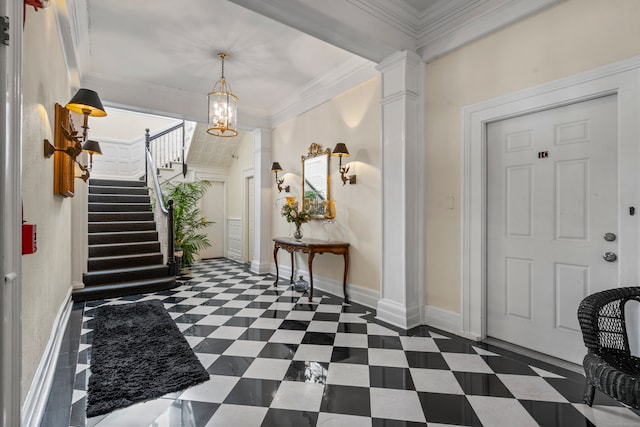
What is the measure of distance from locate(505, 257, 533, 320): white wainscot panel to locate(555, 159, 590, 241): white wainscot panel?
1.18 feet

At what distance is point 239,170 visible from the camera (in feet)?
24.0

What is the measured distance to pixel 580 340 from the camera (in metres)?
2.21

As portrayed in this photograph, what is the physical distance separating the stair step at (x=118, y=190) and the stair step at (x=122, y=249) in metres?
1.88

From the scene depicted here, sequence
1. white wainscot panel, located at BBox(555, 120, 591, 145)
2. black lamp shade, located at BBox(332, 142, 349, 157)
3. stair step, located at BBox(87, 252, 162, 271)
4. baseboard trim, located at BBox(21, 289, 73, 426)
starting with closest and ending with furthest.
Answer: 1. baseboard trim, located at BBox(21, 289, 73, 426)
2. white wainscot panel, located at BBox(555, 120, 591, 145)
3. black lamp shade, located at BBox(332, 142, 349, 157)
4. stair step, located at BBox(87, 252, 162, 271)

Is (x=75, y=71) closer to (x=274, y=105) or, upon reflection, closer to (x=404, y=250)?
(x=274, y=105)

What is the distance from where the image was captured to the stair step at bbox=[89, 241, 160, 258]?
4836 mm

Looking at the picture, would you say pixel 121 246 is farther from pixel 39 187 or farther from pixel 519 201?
pixel 519 201

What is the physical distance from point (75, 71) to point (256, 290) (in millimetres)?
3448

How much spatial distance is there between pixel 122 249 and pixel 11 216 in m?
4.46

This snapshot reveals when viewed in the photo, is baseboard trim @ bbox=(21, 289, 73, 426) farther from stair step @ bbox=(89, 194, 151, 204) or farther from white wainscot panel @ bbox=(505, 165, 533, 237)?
stair step @ bbox=(89, 194, 151, 204)

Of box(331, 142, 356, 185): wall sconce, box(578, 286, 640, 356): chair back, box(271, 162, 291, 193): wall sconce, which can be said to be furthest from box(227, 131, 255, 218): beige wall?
box(578, 286, 640, 356): chair back

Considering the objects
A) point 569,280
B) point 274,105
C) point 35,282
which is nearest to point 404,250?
point 569,280

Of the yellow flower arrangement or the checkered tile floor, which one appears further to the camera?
the yellow flower arrangement

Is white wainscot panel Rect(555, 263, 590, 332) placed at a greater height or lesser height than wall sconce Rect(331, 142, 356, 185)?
lesser
